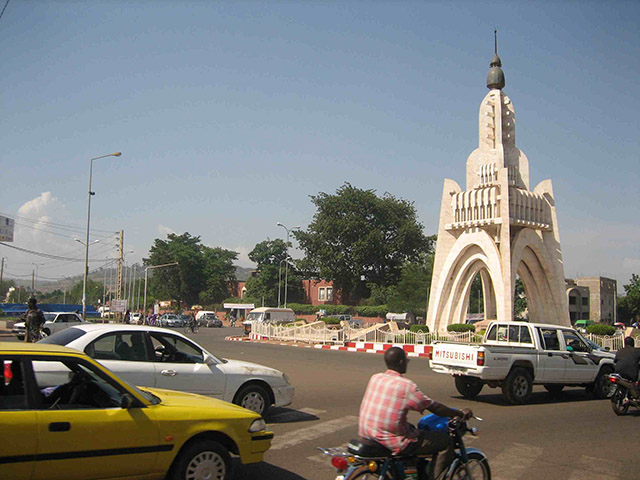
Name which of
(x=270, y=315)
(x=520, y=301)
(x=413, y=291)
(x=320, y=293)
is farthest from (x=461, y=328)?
(x=320, y=293)

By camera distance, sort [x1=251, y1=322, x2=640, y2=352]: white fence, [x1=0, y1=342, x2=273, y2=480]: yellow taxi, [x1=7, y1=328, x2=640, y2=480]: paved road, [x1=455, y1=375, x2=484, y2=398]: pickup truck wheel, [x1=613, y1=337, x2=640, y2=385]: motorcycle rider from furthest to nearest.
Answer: [x1=251, y1=322, x2=640, y2=352]: white fence
[x1=455, y1=375, x2=484, y2=398]: pickup truck wheel
[x1=613, y1=337, x2=640, y2=385]: motorcycle rider
[x1=7, y1=328, x2=640, y2=480]: paved road
[x1=0, y1=342, x2=273, y2=480]: yellow taxi

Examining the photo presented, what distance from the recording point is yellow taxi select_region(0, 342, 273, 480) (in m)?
4.81

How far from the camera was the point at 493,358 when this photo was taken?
12133 millimetres

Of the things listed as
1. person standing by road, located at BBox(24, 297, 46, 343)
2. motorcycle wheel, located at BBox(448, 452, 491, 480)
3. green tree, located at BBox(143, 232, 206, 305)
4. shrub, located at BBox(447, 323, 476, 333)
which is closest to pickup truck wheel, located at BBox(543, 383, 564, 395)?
motorcycle wheel, located at BBox(448, 452, 491, 480)

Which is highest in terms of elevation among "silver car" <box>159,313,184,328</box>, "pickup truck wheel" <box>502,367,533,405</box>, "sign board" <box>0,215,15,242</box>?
"sign board" <box>0,215,15,242</box>

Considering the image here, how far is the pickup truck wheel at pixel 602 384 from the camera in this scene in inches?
545

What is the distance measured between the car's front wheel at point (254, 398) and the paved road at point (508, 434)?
0.34m

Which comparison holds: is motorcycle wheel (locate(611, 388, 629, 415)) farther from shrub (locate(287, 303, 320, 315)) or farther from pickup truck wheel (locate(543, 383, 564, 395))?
shrub (locate(287, 303, 320, 315))

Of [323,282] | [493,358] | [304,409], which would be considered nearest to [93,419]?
[304,409]

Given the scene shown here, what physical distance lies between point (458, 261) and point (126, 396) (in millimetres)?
33131

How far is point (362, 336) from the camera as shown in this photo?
3306 cm

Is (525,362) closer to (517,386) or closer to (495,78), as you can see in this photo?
(517,386)

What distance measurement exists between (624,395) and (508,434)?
11.8 ft

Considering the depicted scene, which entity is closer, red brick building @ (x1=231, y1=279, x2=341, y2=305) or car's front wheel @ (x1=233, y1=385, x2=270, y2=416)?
car's front wheel @ (x1=233, y1=385, x2=270, y2=416)
